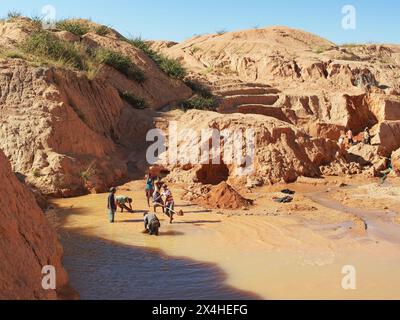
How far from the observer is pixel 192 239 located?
929 centimetres

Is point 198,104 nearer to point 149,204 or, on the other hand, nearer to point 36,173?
point 149,204

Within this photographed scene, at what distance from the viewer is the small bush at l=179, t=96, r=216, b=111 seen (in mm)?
19875

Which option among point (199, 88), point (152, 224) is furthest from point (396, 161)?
point (152, 224)

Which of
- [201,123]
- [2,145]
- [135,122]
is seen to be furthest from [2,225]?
[135,122]

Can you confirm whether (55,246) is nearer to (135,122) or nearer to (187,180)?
(187,180)

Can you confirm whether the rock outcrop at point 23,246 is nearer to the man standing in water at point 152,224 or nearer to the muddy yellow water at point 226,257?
the muddy yellow water at point 226,257

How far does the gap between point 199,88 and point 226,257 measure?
14.7 meters

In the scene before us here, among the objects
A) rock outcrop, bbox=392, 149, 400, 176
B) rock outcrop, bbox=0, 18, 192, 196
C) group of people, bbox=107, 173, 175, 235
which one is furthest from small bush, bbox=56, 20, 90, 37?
rock outcrop, bbox=392, 149, 400, 176

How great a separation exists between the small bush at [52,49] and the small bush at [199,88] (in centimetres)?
585

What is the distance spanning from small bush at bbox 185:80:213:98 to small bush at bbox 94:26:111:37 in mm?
4424

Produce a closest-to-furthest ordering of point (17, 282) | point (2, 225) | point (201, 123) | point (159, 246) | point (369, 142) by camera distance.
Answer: point (17, 282) → point (2, 225) → point (159, 246) → point (201, 123) → point (369, 142)

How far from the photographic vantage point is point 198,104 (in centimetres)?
1997

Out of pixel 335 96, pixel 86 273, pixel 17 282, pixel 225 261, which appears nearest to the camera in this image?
pixel 17 282

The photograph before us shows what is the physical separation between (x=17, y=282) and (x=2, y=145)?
936 cm
